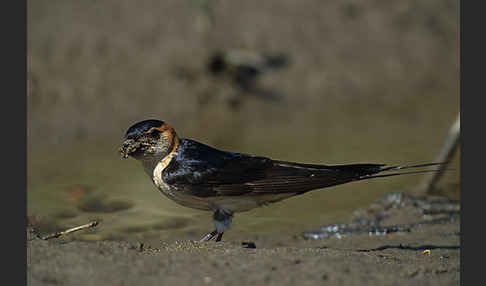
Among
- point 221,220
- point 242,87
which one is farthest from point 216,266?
point 242,87

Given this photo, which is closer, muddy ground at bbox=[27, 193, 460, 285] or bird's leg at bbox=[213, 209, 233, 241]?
muddy ground at bbox=[27, 193, 460, 285]

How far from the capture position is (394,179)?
25.9 feet

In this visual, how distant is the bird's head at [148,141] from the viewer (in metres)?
4.80

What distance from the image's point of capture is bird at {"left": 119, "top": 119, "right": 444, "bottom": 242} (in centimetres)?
483

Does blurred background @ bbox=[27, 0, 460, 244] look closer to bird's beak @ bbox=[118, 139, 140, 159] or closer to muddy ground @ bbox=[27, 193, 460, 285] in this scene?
bird's beak @ bbox=[118, 139, 140, 159]

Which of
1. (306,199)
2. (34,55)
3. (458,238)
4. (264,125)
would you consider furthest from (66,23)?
(458,238)

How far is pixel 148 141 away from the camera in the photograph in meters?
4.87

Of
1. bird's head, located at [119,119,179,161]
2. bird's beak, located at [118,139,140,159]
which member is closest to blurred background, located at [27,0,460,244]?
bird's head, located at [119,119,179,161]

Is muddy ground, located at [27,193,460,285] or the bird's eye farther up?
the bird's eye

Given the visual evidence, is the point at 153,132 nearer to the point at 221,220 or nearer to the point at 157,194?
the point at 221,220

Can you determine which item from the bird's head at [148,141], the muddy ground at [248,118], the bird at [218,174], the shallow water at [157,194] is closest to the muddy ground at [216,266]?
the muddy ground at [248,118]

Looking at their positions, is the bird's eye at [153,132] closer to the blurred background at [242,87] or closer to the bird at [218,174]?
the bird at [218,174]

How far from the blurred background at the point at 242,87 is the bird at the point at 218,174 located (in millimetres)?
1953

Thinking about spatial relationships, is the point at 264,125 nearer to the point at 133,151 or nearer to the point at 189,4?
the point at 189,4
